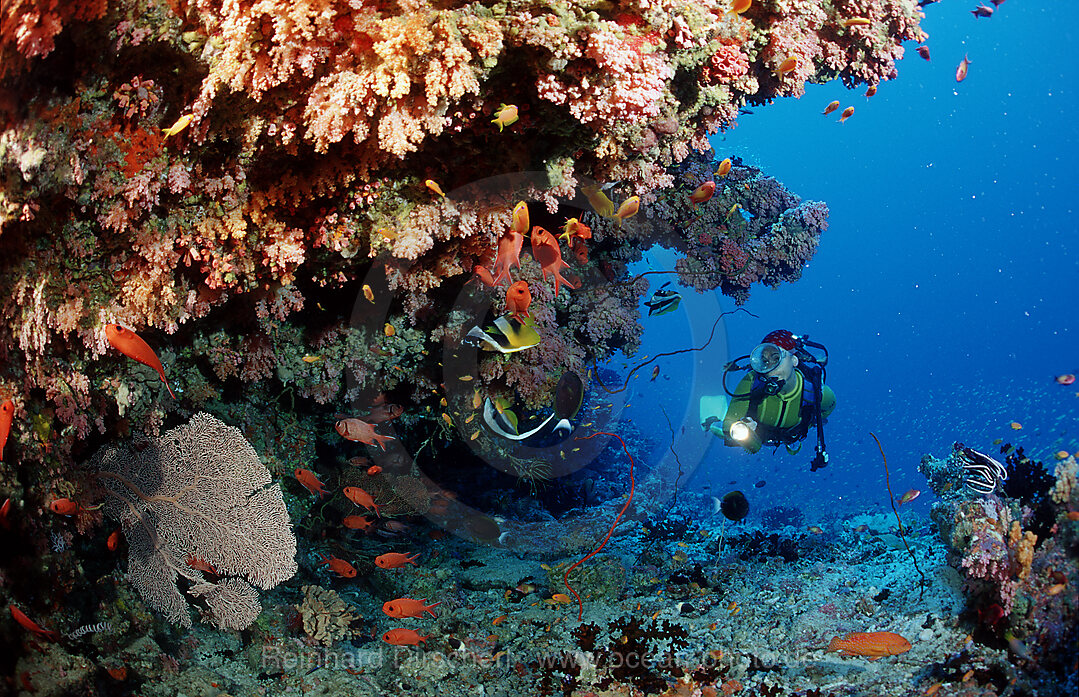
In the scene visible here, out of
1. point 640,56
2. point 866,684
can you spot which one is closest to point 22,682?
point 640,56

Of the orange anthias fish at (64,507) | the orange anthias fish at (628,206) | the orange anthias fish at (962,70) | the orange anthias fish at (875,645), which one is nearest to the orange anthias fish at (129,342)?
the orange anthias fish at (64,507)

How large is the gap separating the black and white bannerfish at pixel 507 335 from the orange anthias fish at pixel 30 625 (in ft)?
11.4

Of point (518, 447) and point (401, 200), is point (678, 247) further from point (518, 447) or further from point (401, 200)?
point (401, 200)

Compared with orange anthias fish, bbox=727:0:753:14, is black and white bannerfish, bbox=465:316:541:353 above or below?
below

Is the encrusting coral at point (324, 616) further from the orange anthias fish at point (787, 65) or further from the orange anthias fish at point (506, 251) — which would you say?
the orange anthias fish at point (787, 65)

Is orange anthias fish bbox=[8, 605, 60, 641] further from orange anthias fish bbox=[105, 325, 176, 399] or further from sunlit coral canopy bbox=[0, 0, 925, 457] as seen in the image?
orange anthias fish bbox=[105, 325, 176, 399]

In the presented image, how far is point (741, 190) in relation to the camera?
22.8 ft

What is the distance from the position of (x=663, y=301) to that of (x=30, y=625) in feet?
17.2

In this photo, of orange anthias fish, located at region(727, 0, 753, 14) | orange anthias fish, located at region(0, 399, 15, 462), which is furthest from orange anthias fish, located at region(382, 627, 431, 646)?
orange anthias fish, located at region(727, 0, 753, 14)

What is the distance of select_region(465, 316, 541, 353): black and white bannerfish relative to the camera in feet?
13.9

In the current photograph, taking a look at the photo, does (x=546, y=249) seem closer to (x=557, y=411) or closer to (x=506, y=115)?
(x=506, y=115)

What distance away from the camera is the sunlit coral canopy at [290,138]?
2.44 metres

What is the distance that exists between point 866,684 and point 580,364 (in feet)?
11.5

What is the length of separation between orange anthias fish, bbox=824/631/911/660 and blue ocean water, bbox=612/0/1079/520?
1087 inches
